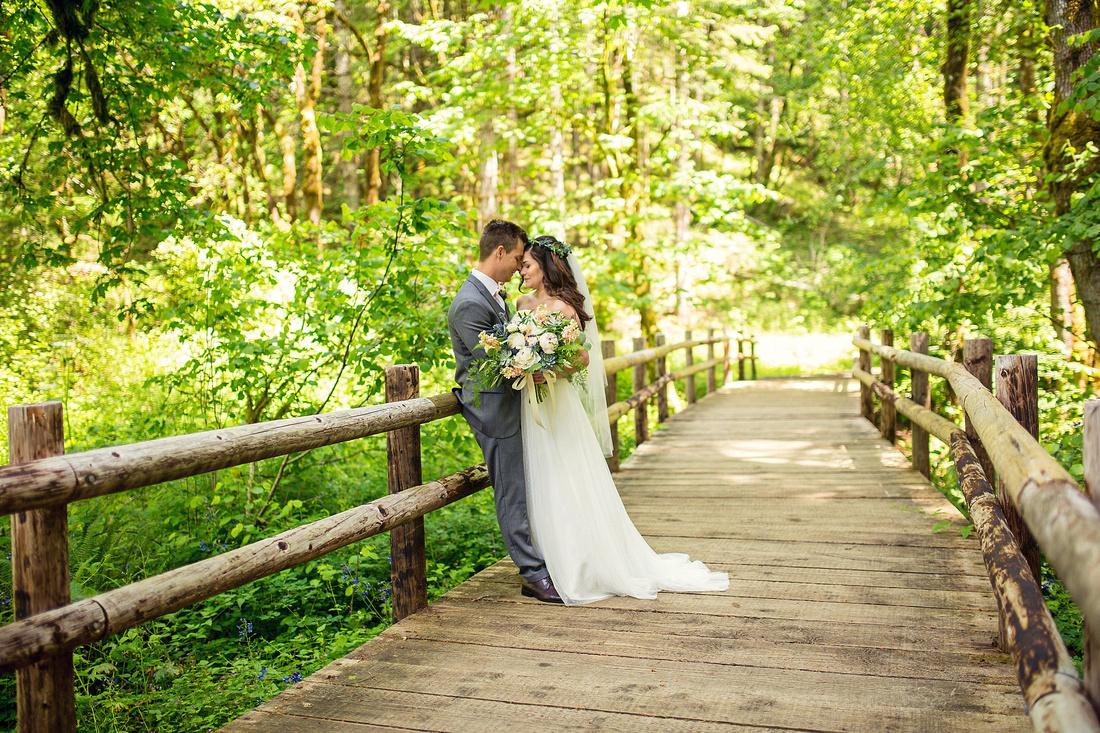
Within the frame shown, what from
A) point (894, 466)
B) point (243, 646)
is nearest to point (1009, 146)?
point (894, 466)

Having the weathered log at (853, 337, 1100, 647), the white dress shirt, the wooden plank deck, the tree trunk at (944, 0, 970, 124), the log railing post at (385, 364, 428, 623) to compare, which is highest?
the tree trunk at (944, 0, 970, 124)

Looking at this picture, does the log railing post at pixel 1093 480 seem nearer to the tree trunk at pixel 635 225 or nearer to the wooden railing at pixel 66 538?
the wooden railing at pixel 66 538

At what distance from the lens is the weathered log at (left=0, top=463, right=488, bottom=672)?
6.81 feet

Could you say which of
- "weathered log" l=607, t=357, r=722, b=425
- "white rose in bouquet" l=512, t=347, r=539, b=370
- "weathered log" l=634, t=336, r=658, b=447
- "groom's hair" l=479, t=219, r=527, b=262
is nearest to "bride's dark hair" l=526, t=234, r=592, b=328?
"groom's hair" l=479, t=219, r=527, b=262

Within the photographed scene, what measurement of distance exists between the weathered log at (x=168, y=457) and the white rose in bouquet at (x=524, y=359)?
0.59 metres

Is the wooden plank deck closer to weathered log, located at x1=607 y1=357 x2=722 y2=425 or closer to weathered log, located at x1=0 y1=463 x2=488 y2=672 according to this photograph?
weathered log, located at x1=0 y1=463 x2=488 y2=672

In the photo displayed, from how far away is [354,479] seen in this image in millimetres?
7121

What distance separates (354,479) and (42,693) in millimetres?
4927

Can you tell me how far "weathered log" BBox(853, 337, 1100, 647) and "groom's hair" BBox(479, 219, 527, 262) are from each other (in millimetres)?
2386

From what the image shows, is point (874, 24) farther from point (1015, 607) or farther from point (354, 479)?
point (1015, 607)

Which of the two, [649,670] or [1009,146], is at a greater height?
[1009,146]

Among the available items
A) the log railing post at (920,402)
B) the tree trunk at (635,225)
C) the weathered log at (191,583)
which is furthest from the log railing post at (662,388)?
the weathered log at (191,583)

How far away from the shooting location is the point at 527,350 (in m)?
3.78

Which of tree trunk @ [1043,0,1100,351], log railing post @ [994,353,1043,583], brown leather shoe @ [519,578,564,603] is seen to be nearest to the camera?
log railing post @ [994,353,1043,583]
